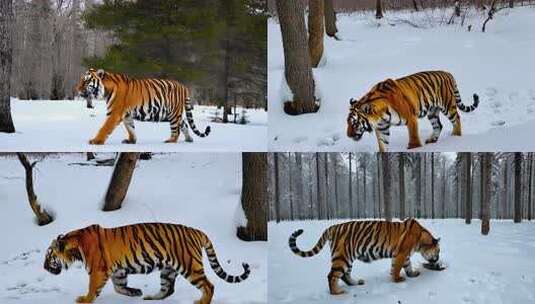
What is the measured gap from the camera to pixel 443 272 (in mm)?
2713

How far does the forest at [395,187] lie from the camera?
106 inches

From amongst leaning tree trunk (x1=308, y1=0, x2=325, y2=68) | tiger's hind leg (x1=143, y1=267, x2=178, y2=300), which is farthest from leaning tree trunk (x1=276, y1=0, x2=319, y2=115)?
tiger's hind leg (x1=143, y1=267, x2=178, y2=300)

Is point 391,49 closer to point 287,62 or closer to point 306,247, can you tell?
point 287,62

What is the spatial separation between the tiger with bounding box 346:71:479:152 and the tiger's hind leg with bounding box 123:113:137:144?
904mm

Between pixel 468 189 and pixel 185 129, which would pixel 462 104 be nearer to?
pixel 468 189

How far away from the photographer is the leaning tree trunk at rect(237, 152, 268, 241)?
2.72 meters

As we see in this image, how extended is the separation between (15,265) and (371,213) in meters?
1.52

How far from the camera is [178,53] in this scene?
8.77 feet

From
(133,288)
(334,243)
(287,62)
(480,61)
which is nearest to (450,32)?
(480,61)

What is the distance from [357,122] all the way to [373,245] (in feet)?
1.78

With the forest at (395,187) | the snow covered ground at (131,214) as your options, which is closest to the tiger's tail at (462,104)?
the forest at (395,187)

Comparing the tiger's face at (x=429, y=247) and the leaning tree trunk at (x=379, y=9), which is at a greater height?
the leaning tree trunk at (x=379, y=9)

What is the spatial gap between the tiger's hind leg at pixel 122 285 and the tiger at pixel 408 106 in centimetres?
113

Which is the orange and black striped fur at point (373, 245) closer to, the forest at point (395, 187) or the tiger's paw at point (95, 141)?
the forest at point (395, 187)
